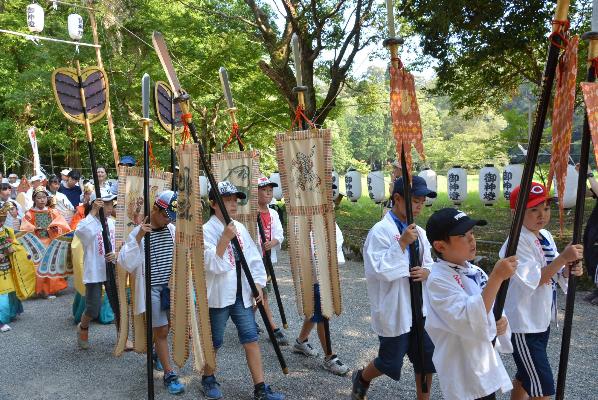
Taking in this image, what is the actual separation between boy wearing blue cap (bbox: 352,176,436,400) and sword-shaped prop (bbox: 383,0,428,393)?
2.8 inches

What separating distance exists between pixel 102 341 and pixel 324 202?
3342 millimetres

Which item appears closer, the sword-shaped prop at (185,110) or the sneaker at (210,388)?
the sword-shaped prop at (185,110)

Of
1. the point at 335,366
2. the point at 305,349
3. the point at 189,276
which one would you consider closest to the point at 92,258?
the point at 189,276

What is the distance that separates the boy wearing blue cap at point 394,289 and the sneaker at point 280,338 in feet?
6.67

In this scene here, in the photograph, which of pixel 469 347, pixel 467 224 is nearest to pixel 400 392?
pixel 469 347

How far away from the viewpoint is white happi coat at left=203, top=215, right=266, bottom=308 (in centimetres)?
415

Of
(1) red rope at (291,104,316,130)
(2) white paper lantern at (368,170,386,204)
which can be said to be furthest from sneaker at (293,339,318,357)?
(2) white paper lantern at (368,170,386,204)

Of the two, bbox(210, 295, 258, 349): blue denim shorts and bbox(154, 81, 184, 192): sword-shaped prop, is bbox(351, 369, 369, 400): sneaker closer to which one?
bbox(210, 295, 258, 349): blue denim shorts

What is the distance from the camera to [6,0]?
816 inches

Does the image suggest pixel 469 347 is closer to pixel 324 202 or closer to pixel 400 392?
pixel 400 392

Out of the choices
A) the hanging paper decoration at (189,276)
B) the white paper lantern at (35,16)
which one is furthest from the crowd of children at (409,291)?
the white paper lantern at (35,16)

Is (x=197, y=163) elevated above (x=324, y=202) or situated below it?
above

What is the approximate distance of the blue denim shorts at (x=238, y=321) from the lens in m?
4.18

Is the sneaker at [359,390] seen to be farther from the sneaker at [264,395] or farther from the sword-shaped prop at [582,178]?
the sword-shaped prop at [582,178]
